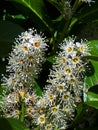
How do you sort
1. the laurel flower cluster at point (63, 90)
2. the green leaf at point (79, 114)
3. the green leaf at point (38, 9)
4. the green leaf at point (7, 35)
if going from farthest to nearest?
the green leaf at point (38, 9) < the green leaf at point (7, 35) < the green leaf at point (79, 114) < the laurel flower cluster at point (63, 90)

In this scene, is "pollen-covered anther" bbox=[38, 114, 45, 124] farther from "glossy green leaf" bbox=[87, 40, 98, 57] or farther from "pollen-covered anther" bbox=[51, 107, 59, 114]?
"glossy green leaf" bbox=[87, 40, 98, 57]

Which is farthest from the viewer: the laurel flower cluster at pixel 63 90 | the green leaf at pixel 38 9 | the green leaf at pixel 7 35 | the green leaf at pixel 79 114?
the green leaf at pixel 38 9

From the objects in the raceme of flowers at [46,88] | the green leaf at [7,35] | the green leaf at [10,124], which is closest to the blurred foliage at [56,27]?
the green leaf at [7,35]

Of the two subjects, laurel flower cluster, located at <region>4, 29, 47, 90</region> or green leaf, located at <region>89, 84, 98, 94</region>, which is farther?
green leaf, located at <region>89, 84, 98, 94</region>

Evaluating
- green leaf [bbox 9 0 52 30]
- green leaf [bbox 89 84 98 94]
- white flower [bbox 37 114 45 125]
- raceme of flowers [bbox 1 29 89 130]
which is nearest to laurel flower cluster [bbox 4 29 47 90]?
raceme of flowers [bbox 1 29 89 130]

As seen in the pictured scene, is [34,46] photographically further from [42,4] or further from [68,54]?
[42,4]

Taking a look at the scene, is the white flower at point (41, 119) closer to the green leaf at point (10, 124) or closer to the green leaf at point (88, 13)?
the green leaf at point (10, 124)
